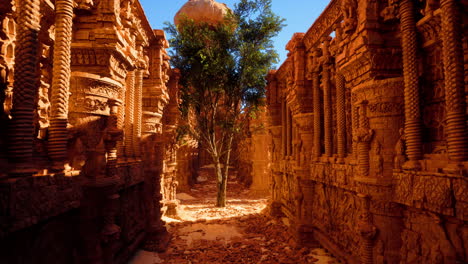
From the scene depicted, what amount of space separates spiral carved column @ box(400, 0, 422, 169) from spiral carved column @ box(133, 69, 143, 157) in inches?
230

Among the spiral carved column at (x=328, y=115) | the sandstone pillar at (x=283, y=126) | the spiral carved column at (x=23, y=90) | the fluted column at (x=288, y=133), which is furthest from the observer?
the sandstone pillar at (x=283, y=126)

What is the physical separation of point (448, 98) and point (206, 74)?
1097cm

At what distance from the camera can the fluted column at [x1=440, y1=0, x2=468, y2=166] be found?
2966mm

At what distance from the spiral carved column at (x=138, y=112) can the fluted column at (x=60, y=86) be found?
11.9ft

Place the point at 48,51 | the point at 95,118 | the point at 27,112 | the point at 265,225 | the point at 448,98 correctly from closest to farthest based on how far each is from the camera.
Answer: the point at 27,112 → the point at 448,98 → the point at 48,51 → the point at 95,118 → the point at 265,225

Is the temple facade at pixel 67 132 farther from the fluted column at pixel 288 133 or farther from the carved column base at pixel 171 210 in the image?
the fluted column at pixel 288 133

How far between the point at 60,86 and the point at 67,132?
2.25ft

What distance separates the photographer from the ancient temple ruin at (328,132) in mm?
2746

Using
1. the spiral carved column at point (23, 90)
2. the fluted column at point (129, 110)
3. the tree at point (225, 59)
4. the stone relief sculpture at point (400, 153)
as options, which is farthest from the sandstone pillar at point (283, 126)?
the spiral carved column at point (23, 90)

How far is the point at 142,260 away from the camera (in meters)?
6.57

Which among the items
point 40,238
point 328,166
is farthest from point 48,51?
point 328,166

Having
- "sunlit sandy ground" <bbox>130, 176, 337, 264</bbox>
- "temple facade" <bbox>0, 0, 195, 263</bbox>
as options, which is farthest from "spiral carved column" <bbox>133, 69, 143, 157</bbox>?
"sunlit sandy ground" <bbox>130, 176, 337, 264</bbox>

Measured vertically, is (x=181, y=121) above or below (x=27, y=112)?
above

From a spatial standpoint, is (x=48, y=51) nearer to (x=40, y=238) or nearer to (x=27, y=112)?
(x=27, y=112)
